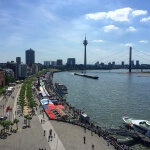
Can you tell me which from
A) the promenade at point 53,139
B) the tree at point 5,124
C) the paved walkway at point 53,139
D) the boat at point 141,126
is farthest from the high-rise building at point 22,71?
the tree at point 5,124

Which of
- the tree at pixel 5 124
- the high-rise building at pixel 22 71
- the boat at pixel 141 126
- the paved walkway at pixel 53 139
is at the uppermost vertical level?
the high-rise building at pixel 22 71

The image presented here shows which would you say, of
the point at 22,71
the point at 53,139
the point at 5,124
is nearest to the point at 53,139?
the point at 53,139

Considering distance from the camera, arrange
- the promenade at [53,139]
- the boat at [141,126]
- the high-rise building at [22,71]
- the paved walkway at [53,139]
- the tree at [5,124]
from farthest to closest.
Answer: the high-rise building at [22,71]
the boat at [141,126]
the tree at [5,124]
the promenade at [53,139]
the paved walkway at [53,139]

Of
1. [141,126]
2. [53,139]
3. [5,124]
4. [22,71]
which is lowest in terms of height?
[141,126]

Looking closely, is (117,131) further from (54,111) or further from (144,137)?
(54,111)

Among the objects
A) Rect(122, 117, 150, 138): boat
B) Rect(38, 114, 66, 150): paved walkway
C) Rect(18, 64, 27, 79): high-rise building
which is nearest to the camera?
Rect(38, 114, 66, 150): paved walkway

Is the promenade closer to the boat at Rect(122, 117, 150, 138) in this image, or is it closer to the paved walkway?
the paved walkway

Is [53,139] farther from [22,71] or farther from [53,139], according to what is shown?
[22,71]

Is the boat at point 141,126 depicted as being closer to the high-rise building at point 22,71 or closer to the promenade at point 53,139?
the promenade at point 53,139

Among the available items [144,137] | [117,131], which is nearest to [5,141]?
[117,131]

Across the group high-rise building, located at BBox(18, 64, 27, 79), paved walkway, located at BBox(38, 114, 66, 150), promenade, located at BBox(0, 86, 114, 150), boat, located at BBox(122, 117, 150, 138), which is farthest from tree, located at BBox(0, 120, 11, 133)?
high-rise building, located at BBox(18, 64, 27, 79)

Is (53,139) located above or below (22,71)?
below
